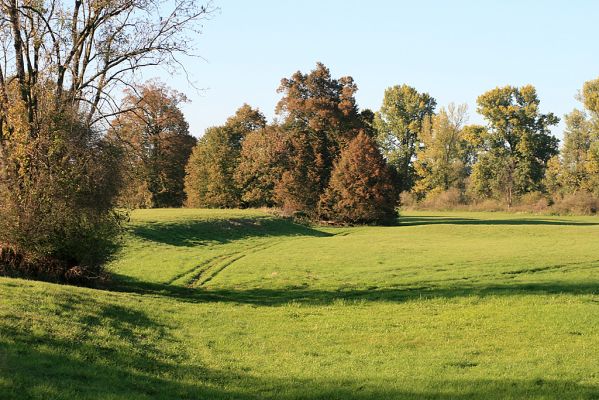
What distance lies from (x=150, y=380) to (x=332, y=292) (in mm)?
14725

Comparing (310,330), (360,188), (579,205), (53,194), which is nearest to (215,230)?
(53,194)

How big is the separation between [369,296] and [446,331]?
685 centimetres

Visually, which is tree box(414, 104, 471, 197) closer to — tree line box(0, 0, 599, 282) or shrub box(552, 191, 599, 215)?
tree line box(0, 0, 599, 282)

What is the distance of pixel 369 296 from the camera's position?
23750 mm

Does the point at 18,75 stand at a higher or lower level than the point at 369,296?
higher

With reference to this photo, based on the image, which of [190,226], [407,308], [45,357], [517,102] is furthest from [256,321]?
[517,102]

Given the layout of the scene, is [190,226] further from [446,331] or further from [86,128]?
[446,331]

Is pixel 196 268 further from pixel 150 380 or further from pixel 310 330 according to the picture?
pixel 150 380

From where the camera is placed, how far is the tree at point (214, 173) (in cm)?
8481

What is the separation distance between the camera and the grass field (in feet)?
34.9

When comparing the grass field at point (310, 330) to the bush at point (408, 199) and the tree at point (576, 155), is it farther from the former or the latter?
the bush at point (408, 199)

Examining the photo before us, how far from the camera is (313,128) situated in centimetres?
7925

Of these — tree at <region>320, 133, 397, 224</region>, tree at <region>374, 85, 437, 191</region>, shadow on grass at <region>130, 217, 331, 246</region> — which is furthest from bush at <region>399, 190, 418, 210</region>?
shadow on grass at <region>130, 217, 331, 246</region>

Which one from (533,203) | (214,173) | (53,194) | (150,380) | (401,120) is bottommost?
(150,380)
